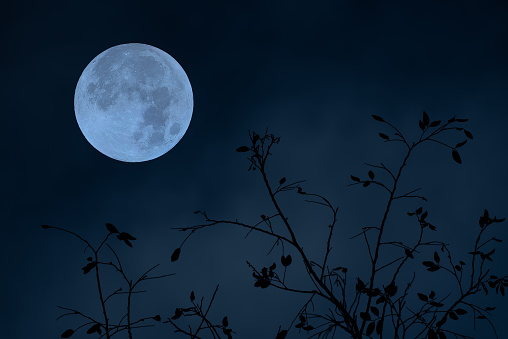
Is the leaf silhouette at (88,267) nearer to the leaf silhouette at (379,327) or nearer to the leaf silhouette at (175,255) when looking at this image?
the leaf silhouette at (175,255)

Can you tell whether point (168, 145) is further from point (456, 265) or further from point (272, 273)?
point (456, 265)

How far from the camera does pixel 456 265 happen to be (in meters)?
4.52

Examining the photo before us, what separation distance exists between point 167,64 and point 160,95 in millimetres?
853

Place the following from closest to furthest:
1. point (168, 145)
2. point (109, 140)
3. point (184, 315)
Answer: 1. point (184, 315)
2. point (109, 140)
3. point (168, 145)

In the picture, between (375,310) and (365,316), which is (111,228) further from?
(375,310)

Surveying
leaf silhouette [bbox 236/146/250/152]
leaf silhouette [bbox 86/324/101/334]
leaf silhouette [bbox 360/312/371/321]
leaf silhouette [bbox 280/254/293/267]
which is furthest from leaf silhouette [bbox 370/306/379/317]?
leaf silhouette [bbox 86/324/101/334]

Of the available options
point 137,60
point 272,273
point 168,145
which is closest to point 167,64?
point 137,60

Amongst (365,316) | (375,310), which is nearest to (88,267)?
(365,316)

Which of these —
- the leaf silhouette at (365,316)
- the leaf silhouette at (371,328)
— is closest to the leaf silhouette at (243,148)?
the leaf silhouette at (365,316)

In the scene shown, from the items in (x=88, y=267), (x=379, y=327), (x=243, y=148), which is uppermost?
(x=243, y=148)

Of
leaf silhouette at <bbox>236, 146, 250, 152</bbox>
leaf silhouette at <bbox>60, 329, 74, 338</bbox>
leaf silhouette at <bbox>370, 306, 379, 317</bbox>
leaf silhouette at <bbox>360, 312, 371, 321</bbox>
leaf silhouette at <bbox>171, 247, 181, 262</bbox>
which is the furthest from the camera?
leaf silhouette at <bbox>370, 306, 379, 317</bbox>

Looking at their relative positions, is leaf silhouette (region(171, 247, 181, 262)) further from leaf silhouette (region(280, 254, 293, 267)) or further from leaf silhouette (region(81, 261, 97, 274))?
leaf silhouette (region(280, 254, 293, 267))

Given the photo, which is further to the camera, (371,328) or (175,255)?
(371,328)

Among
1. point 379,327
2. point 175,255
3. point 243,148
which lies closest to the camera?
point 175,255
